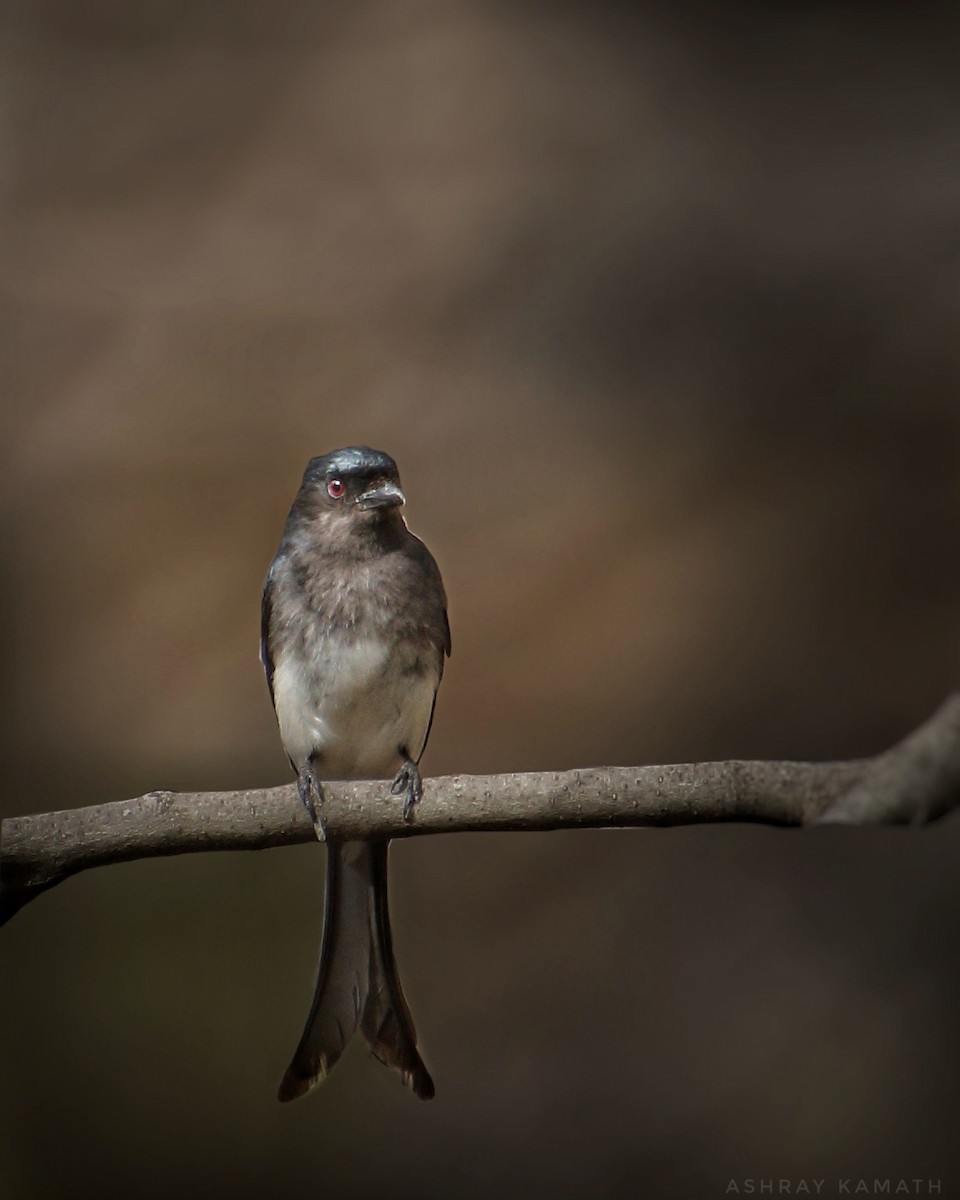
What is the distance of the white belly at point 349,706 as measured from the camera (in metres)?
1.92

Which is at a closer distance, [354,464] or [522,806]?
[522,806]

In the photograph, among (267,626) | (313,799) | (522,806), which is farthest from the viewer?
(267,626)

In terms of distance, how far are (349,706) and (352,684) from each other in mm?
35

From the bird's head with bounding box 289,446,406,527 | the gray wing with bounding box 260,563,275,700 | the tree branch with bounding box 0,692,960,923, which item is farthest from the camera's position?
the gray wing with bounding box 260,563,275,700

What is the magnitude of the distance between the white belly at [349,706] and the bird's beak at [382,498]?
21 cm

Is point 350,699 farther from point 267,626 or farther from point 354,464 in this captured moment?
point 354,464

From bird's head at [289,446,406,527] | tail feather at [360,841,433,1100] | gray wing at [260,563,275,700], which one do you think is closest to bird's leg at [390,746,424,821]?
tail feather at [360,841,433,1100]

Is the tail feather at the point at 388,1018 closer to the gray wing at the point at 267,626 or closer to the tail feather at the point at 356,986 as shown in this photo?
the tail feather at the point at 356,986

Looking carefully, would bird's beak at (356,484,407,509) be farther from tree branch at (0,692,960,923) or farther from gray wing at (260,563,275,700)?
tree branch at (0,692,960,923)

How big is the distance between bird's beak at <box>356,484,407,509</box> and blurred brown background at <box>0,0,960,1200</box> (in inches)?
6.2

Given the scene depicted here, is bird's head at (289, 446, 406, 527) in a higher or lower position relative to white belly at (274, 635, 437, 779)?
higher

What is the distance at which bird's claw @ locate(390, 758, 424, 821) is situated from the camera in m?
1.81

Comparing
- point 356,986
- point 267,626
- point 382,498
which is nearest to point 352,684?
point 267,626

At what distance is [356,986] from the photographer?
1.89 m
